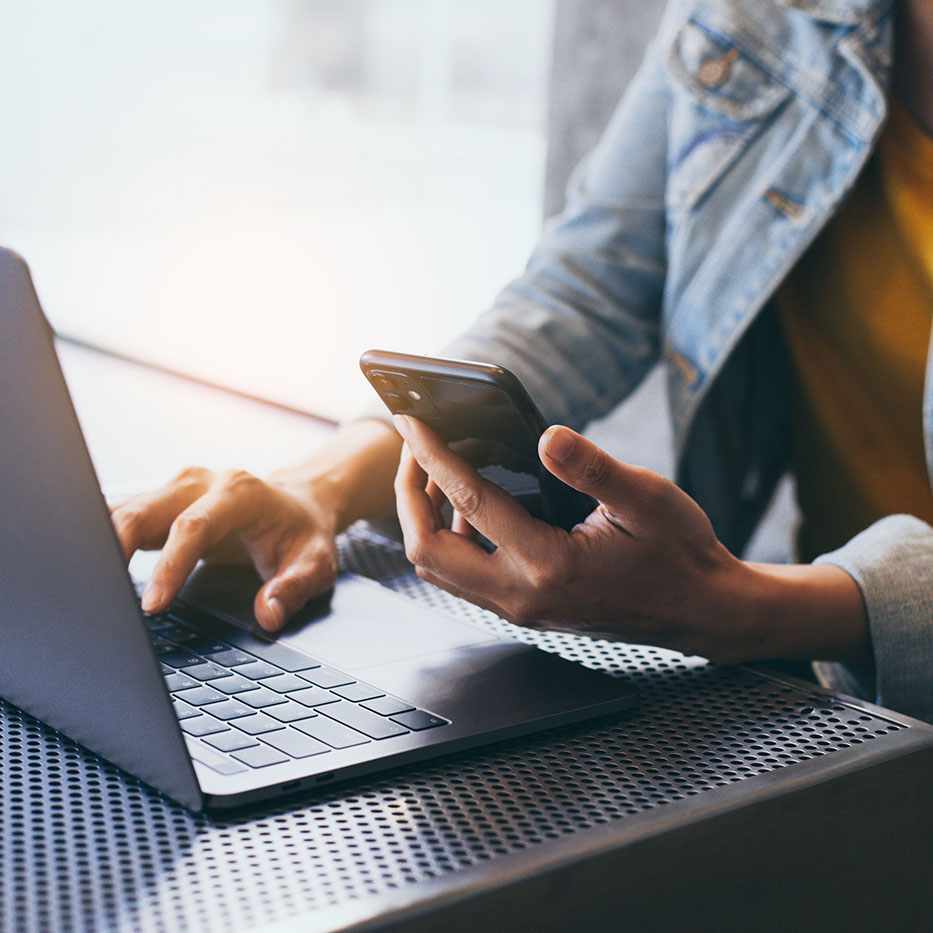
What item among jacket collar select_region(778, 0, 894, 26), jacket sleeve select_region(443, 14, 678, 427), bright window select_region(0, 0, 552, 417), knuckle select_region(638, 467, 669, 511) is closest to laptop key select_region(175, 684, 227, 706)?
knuckle select_region(638, 467, 669, 511)

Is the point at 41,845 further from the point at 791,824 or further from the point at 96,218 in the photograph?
the point at 96,218

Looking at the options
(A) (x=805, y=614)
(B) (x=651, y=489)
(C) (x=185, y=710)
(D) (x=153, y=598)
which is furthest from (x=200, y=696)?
(A) (x=805, y=614)

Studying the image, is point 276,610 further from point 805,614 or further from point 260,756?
point 805,614

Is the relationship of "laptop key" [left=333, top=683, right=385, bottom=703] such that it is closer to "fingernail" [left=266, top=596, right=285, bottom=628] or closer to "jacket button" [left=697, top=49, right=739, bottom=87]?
"fingernail" [left=266, top=596, right=285, bottom=628]

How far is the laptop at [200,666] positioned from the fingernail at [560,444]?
4.7 inches

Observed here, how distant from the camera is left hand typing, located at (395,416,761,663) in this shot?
553 millimetres

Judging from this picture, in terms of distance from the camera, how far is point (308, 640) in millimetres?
590

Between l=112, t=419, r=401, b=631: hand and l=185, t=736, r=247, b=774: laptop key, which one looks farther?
A: l=112, t=419, r=401, b=631: hand

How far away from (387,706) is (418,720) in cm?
2

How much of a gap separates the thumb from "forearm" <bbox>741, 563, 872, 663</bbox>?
11 centimetres

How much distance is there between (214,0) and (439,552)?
399 centimetres

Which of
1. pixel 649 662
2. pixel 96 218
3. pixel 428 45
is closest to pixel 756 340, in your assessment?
pixel 649 662

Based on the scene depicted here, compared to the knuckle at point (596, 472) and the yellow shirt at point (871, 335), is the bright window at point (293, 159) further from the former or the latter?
the knuckle at point (596, 472)

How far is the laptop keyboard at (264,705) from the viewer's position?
461mm
